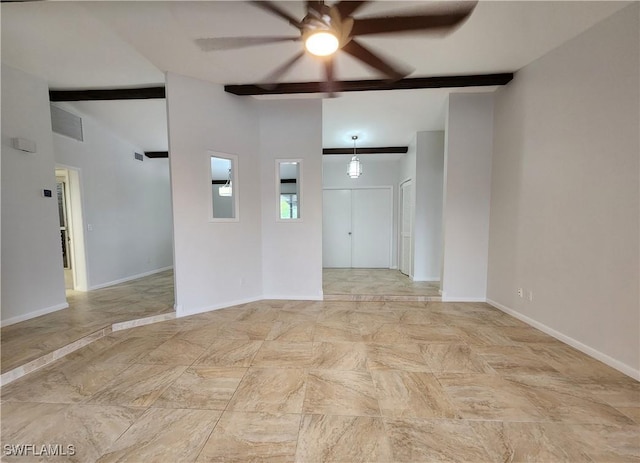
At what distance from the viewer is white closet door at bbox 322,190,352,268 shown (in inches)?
273

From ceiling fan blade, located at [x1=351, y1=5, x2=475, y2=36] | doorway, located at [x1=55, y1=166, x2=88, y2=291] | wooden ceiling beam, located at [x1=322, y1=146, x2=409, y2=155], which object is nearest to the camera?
ceiling fan blade, located at [x1=351, y1=5, x2=475, y2=36]

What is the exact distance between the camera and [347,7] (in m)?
1.78

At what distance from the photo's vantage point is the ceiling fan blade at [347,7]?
67.9 inches

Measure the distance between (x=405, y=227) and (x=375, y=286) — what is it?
2016 millimetres

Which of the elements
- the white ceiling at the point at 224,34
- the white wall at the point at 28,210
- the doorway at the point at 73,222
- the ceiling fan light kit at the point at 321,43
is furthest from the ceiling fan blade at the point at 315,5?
→ the doorway at the point at 73,222

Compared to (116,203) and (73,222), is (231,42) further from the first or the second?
(116,203)

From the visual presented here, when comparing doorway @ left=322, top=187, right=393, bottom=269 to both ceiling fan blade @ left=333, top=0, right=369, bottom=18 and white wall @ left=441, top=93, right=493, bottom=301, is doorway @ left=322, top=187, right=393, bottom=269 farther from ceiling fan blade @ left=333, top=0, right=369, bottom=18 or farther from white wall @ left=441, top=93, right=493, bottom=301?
ceiling fan blade @ left=333, top=0, right=369, bottom=18

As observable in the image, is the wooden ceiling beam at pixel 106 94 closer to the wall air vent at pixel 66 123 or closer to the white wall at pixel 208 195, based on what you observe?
the wall air vent at pixel 66 123

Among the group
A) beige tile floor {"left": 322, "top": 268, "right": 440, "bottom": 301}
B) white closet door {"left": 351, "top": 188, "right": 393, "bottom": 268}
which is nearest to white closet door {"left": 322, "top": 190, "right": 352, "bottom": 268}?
white closet door {"left": 351, "top": 188, "right": 393, "bottom": 268}

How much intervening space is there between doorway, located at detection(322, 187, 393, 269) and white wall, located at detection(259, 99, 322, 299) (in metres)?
2.74

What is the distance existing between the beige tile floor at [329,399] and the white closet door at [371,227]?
3885 mm

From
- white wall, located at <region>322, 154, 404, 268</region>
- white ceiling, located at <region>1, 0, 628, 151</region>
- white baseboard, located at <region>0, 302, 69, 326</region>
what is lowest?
white baseboard, located at <region>0, 302, 69, 326</region>

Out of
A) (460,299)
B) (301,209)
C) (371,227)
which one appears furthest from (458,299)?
(371,227)

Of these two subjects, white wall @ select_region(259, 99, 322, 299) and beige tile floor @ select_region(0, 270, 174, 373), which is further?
white wall @ select_region(259, 99, 322, 299)
